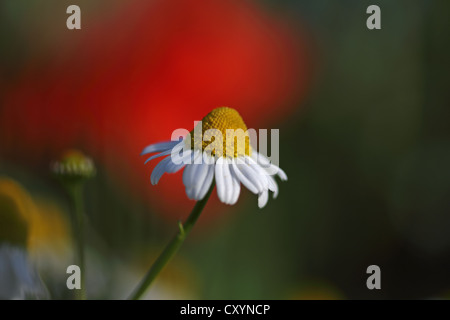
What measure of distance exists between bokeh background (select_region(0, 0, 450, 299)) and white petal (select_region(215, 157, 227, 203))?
8.3 inches

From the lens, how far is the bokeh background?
0.56 metres

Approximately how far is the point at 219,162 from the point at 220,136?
0.02 metres

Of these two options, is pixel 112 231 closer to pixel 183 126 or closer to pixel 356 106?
pixel 183 126

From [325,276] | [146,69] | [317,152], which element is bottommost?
[325,276]

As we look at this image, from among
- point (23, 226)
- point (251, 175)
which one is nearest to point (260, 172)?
point (251, 175)

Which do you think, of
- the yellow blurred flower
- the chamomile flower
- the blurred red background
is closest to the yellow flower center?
the chamomile flower

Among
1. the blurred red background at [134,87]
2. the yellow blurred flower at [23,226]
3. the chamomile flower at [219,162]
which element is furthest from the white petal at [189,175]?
the blurred red background at [134,87]

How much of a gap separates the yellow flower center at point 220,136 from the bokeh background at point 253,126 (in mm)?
203

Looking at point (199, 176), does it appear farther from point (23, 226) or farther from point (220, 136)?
point (23, 226)

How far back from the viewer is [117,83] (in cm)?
57

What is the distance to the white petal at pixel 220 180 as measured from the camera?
22cm

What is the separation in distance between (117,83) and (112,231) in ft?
0.58

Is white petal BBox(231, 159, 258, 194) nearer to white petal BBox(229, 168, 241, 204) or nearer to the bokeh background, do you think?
white petal BBox(229, 168, 241, 204)
